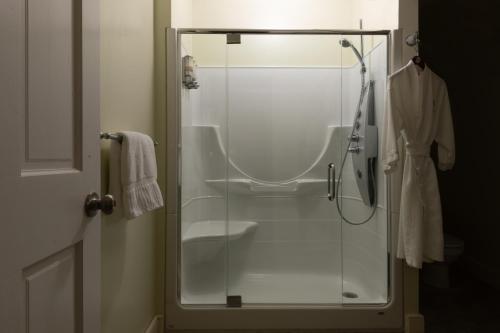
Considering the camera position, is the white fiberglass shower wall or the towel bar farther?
the white fiberglass shower wall

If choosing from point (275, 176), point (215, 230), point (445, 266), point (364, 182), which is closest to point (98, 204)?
point (215, 230)

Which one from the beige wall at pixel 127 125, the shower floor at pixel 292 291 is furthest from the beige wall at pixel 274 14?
the shower floor at pixel 292 291

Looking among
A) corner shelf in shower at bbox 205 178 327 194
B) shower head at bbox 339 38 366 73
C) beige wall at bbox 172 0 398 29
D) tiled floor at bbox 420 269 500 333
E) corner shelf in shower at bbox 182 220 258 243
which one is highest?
beige wall at bbox 172 0 398 29

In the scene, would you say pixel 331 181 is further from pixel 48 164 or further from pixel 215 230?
pixel 48 164

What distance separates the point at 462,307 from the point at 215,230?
6.00 ft

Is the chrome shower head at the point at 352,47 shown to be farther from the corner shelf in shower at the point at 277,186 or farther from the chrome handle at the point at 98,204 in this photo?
the chrome handle at the point at 98,204

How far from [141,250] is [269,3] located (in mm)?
2362

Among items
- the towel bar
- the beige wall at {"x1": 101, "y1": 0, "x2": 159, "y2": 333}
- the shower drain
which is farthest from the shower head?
the towel bar

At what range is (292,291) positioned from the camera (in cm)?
218

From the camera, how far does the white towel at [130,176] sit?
1.26 meters

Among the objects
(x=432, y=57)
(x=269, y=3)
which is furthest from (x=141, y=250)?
(x=432, y=57)

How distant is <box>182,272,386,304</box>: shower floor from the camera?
2.03 metres

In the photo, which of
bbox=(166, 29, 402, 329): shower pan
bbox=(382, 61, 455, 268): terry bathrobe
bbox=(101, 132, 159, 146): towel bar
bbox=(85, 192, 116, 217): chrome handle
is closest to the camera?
bbox=(85, 192, 116, 217): chrome handle

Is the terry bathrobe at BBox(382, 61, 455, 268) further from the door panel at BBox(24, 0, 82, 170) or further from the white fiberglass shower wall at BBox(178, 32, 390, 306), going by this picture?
the door panel at BBox(24, 0, 82, 170)
